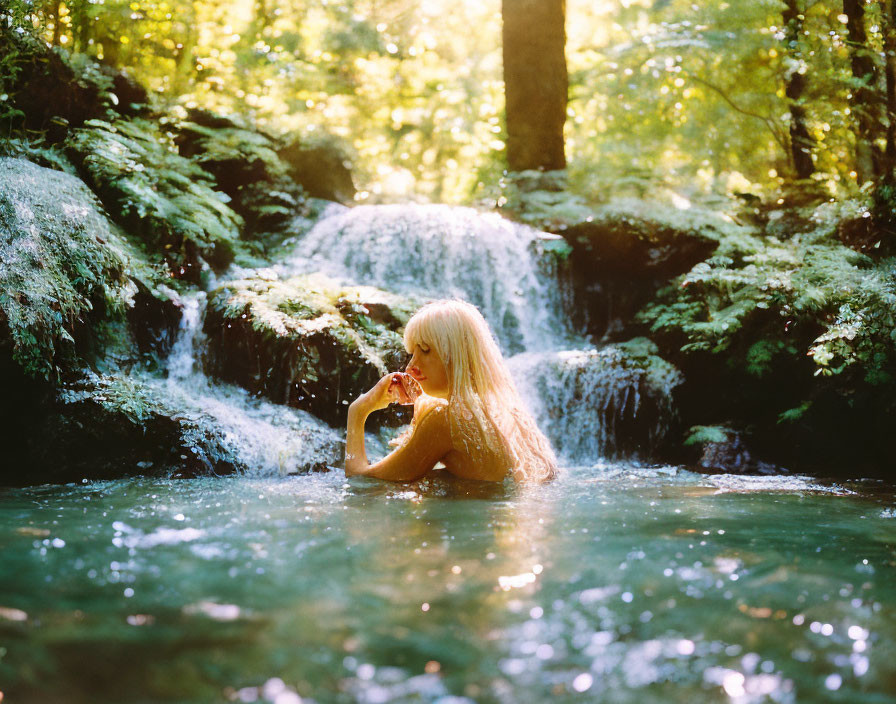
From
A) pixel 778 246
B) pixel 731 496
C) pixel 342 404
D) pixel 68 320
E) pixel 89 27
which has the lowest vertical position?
pixel 731 496

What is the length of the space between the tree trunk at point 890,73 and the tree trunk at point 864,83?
0.90 ft

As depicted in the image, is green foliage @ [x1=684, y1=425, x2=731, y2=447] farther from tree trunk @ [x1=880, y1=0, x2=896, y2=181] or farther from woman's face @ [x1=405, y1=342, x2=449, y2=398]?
woman's face @ [x1=405, y1=342, x2=449, y2=398]

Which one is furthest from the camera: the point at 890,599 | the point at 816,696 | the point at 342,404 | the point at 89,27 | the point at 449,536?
the point at 89,27

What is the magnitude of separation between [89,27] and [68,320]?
22.3 ft

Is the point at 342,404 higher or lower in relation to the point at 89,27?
lower

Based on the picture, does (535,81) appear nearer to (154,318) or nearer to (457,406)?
(154,318)

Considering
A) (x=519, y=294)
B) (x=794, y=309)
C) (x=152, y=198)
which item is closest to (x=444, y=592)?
(x=794, y=309)

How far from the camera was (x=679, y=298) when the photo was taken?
32.2 feet

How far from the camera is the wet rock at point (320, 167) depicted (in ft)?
43.4

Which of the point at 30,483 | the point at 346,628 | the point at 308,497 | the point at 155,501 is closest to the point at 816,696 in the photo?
the point at 346,628

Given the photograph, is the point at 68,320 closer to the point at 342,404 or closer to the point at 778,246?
the point at 342,404

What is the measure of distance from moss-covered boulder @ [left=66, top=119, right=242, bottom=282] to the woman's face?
5297mm

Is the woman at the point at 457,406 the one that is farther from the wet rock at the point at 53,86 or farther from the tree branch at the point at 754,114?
the tree branch at the point at 754,114

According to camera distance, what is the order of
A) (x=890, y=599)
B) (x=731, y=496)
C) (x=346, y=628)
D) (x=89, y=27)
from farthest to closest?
(x=89, y=27)
(x=731, y=496)
(x=890, y=599)
(x=346, y=628)
